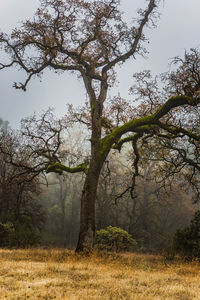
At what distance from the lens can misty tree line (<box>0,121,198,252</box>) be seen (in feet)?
56.5

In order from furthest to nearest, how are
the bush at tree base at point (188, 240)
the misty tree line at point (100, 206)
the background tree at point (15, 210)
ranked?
1. the misty tree line at point (100, 206)
2. the background tree at point (15, 210)
3. the bush at tree base at point (188, 240)

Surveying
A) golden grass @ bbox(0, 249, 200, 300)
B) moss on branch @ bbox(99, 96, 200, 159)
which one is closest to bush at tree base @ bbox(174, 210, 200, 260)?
golden grass @ bbox(0, 249, 200, 300)

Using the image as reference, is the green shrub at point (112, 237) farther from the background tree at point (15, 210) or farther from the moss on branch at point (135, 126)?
the background tree at point (15, 210)

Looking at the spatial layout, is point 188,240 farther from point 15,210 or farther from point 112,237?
point 15,210

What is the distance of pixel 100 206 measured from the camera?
86.5 ft

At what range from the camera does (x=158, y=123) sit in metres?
12.5

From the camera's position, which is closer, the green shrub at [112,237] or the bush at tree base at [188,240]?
the bush at tree base at [188,240]

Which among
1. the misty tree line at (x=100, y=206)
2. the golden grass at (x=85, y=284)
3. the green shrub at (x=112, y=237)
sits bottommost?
the golden grass at (x=85, y=284)

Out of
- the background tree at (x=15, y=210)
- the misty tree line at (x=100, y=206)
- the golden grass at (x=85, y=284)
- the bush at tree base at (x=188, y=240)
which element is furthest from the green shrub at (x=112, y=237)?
the golden grass at (x=85, y=284)

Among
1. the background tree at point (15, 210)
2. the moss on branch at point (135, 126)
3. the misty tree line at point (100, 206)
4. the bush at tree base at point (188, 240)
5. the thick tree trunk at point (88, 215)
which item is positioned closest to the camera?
the thick tree trunk at point (88, 215)

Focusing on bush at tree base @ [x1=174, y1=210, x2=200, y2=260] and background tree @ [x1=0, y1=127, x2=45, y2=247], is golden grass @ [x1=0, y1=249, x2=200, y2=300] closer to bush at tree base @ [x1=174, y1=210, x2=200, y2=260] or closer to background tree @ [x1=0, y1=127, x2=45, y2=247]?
bush at tree base @ [x1=174, y1=210, x2=200, y2=260]

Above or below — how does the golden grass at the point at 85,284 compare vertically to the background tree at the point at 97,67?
below

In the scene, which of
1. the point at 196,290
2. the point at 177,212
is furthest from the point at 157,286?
the point at 177,212

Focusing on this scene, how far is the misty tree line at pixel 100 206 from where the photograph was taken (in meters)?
17.2
